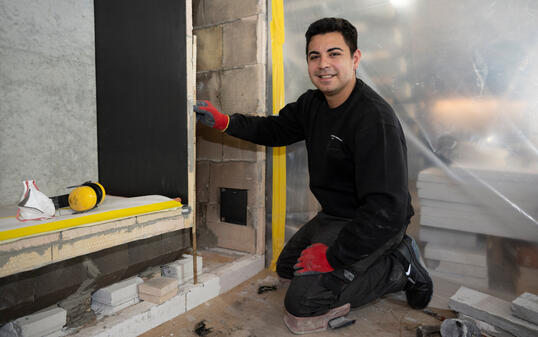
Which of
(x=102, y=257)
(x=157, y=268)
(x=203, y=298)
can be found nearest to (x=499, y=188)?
(x=203, y=298)

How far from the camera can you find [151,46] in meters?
1.54

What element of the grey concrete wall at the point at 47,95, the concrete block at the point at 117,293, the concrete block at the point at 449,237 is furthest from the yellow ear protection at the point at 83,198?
the concrete block at the point at 449,237

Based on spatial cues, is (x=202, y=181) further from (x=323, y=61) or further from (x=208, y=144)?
(x=323, y=61)

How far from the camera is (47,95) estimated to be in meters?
1.68

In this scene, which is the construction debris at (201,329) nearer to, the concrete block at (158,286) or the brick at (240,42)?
the concrete block at (158,286)

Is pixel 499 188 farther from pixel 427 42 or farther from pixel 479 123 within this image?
pixel 427 42

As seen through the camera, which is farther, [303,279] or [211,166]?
[211,166]

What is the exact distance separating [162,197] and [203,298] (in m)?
0.53

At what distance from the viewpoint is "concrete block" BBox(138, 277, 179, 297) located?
143cm

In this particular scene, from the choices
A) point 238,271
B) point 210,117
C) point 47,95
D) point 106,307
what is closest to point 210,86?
point 210,117

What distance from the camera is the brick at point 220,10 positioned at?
6.63 feet

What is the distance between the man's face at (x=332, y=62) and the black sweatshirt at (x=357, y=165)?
84 millimetres

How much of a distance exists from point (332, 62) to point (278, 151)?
2.32ft

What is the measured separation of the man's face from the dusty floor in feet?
3.25
